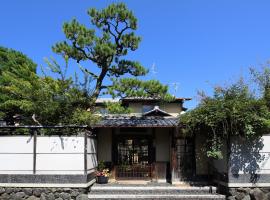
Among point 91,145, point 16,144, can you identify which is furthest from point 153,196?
point 16,144

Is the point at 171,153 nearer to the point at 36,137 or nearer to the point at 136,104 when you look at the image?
the point at 36,137

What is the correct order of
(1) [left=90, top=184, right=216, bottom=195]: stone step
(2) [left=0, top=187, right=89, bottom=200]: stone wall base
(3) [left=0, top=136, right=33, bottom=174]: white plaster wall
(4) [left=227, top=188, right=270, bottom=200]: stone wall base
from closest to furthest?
(2) [left=0, top=187, right=89, bottom=200]: stone wall base, (4) [left=227, top=188, right=270, bottom=200]: stone wall base, (3) [left=0, top=136, right=33, bottom=174]: white plaster wall, (1) [left=90, top=184, right=216, bottom=195]: stone step

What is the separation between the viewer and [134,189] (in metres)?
14.0

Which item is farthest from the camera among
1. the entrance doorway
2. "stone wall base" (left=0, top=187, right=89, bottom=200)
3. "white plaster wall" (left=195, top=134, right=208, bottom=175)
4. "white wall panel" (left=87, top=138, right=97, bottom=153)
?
the entrance doorway

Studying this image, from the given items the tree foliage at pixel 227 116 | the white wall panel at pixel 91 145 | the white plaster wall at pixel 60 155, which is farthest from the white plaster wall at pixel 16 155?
the tree foliage at pixel 227 116

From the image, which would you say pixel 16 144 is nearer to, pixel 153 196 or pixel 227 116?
pixel 153 196

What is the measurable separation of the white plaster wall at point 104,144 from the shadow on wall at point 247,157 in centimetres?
587

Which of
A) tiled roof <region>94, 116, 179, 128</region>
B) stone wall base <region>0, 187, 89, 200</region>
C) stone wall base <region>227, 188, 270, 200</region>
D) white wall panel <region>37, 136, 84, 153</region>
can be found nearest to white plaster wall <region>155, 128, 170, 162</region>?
tiled roof <region>94, 116, 179, 128</region>

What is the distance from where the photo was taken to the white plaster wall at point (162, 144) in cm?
1700

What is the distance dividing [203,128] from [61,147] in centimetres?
528

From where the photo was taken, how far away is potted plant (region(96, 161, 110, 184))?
15664 mm

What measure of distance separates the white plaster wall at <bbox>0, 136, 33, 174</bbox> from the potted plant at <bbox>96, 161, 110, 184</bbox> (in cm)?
334

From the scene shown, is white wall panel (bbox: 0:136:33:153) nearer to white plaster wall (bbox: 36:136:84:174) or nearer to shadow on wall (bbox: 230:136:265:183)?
white plaster wall (bbox: 36:136:84:174)

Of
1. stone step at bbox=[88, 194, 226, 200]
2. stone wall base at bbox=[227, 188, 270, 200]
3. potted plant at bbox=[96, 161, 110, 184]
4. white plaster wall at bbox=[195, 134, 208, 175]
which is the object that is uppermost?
white plaster wall at bbox=[195, 134, 208, 175]
